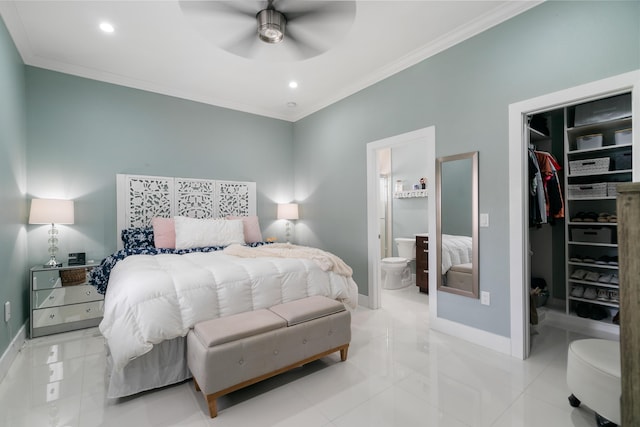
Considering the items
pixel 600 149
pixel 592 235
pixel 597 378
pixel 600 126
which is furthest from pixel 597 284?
pixel 597 378

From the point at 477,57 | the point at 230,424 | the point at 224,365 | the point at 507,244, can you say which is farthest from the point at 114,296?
the point at 477,57

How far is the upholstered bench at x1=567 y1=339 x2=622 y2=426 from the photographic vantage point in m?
1.48

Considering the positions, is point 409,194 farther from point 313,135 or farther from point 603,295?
point 603,295

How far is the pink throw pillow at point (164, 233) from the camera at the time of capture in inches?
134

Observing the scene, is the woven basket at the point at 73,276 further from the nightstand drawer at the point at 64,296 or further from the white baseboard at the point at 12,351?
the white baseboard at the point at 12,351

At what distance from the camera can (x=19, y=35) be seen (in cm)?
267

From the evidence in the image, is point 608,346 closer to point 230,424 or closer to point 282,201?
point 230,424

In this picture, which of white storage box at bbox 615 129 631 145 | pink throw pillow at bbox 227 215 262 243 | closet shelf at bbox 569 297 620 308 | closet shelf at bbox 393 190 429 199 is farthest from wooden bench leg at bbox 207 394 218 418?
closet shelf at bbox 393 190 429 199

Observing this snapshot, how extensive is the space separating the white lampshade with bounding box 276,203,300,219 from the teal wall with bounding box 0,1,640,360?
20 centimetres

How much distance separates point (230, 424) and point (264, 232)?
3248 mm

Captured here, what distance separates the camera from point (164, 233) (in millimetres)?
3441

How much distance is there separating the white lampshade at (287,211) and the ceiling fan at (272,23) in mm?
2795

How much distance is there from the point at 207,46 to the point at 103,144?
1796 mm

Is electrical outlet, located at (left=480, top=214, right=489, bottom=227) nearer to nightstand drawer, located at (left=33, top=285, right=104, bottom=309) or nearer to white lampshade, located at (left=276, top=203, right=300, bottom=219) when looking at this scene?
white lampshade, located at (left=276, top=203, right=300, bottom=219)
